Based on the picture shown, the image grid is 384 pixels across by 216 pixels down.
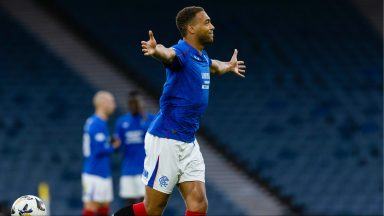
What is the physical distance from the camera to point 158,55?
5.69m

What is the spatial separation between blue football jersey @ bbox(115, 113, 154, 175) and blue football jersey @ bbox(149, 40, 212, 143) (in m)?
4.65

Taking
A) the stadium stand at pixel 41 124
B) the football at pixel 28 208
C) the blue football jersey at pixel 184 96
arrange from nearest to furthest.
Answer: the blue football jersey at pixel 184 96 < the football at pixel 28 208 < the stadium stand at pixel 41 124

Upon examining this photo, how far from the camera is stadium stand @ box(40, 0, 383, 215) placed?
13312 mm

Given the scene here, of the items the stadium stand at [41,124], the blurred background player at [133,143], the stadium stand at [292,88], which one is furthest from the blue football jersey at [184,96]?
the stadium stand at [292,88]

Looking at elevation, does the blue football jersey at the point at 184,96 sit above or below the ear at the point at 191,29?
below

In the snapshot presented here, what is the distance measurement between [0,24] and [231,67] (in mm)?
8057

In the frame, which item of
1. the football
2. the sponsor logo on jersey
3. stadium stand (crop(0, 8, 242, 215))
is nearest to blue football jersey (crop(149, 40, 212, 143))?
the football

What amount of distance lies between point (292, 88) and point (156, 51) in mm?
8290

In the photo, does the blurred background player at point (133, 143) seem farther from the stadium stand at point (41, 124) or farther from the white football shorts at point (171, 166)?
the white football shorts at point (171, 166)

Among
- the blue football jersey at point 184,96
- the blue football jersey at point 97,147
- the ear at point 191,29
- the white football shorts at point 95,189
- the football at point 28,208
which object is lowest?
the white football shorts at point 95,189

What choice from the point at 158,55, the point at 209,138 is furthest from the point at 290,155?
the point at 158,55

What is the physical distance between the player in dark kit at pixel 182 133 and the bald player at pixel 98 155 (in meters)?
4.39

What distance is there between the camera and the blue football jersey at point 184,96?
6.13 metres

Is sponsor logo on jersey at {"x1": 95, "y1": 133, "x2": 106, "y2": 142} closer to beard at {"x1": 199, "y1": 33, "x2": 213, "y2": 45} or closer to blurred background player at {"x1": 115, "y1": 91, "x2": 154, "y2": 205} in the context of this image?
blurred background player at {"x1": 115, "y1": 91, "x2": 154, "y2": 205}
